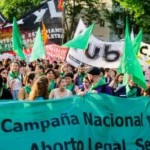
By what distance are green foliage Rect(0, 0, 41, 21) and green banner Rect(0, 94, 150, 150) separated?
178 feet

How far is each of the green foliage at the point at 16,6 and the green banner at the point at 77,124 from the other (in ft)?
178

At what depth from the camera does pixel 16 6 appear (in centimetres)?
6209

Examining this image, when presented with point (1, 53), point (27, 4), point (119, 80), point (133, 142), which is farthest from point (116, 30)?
point (133, 142)

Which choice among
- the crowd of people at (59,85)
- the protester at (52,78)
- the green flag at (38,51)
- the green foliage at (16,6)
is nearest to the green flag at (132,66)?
the crowd of people at (59,85)

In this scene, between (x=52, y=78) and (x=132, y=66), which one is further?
(x=52, y=78)

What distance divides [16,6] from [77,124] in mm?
55980

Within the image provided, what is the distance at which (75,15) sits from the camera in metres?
62.3

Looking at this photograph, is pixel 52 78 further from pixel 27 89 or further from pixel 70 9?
pixel 70 9

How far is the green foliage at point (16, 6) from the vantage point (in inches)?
2405

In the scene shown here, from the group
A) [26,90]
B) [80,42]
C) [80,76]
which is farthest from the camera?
[80,76]

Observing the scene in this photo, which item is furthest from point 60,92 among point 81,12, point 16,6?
point 81,12

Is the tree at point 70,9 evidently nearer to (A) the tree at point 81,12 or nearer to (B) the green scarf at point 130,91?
(A) the tree at point 81,12

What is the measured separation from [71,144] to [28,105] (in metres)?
0.65

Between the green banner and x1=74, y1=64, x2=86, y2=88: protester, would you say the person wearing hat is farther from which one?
x1=74, y1=64, x2=86, y2=88: protester
